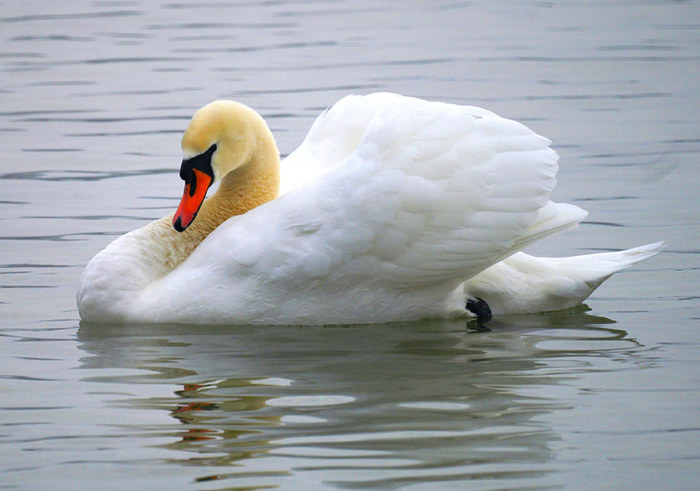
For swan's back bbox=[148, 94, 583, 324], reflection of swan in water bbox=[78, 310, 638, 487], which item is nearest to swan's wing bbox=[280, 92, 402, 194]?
swan's back bbox=[148, 94, 583, 324]

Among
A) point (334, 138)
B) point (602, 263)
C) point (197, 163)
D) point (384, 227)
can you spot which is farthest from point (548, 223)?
point (197, 163)

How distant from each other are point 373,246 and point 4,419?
2067mm

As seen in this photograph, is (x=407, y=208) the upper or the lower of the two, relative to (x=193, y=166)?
lower

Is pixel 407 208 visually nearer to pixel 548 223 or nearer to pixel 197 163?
pixel 548 223

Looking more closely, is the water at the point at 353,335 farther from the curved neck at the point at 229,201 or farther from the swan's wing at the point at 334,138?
the swan's wing at the point at 334,138

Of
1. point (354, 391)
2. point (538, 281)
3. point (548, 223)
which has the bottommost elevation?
point (354, 391)

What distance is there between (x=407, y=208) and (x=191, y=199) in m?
1.17

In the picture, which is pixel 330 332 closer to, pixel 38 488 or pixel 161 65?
pixel 38 488

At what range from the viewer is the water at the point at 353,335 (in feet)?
18.3

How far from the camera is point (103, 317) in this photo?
776 cm

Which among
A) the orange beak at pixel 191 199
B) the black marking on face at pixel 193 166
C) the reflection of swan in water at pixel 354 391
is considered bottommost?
the reflection of swan in water at pixel 354 391

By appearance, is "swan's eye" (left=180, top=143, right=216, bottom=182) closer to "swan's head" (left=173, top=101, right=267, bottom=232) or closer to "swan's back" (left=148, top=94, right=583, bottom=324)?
"swan's head" (left=173, top=101, right=267, bottom=232)

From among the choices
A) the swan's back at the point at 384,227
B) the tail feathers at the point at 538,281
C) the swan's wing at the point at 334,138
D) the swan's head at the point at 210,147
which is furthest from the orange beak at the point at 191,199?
the tail feathers at the point at 538,281

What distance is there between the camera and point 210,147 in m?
7.71
